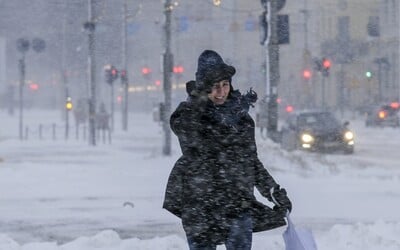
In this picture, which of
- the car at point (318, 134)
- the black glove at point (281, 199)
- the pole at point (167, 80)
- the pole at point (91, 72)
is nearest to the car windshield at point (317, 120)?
the car at point (318, 134)

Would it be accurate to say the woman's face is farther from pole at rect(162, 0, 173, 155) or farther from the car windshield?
the car windshield

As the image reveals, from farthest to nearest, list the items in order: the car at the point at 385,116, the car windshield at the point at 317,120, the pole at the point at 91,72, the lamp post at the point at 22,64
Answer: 1. the car at the point at 385,116
2. the lamp post at the point at 22,64
3. the pole at the point at 91,72
4. the car windshield at the point at 317,120

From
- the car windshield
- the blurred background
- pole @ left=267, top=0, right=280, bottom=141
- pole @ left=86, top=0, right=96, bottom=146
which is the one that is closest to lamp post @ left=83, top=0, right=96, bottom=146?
pole @ left=86, top=0, right=96, bottom=146

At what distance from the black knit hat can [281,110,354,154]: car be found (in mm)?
21067

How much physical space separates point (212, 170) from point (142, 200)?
9683mm

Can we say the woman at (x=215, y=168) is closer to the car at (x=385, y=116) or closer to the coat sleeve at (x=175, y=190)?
the coat sleeve at (x=175, y=190)

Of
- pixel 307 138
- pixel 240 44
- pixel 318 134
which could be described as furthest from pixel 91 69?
pixel 240 44

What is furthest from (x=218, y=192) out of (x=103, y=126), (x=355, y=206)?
(x=103, y=126)

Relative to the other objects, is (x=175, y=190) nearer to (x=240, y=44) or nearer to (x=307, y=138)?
(x=307, y=138)

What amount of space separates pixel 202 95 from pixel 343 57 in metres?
56.7

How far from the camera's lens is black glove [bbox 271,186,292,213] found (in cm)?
597

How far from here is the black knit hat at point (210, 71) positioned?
5.86 m

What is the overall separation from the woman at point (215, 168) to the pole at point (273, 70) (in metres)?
16.7

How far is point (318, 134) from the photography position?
93.5ft
